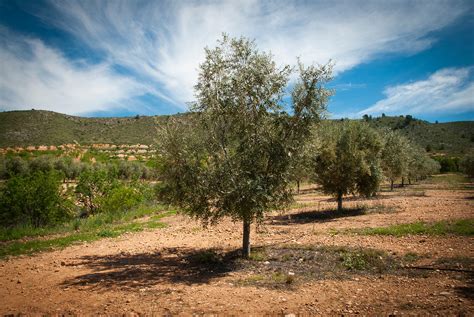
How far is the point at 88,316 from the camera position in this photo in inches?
290

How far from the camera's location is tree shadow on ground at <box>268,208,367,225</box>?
21144mm

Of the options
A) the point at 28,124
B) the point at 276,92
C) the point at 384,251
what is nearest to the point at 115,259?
the point at 276,92

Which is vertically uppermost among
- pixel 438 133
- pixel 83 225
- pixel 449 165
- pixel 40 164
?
pixel 438 133

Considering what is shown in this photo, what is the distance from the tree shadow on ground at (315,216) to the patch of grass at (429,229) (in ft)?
17.8

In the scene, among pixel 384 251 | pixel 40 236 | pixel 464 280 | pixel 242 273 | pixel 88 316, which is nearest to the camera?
pixel 88 316

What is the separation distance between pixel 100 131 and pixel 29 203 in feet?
283

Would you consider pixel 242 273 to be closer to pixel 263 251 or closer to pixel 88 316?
pixel 263 251

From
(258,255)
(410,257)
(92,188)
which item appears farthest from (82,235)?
(410,257)

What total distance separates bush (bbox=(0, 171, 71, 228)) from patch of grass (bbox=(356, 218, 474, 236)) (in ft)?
70.1

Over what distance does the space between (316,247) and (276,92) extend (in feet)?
23.5

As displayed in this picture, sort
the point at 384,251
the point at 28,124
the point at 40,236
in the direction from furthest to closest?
the point at 28,124
the point at 40,236
the point at 384,251

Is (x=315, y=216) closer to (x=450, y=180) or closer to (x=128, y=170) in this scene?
(x=128, y=170)

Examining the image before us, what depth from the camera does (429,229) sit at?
14.7 metres

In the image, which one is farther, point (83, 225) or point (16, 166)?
point (16, 166)
